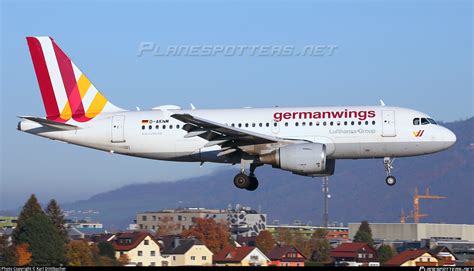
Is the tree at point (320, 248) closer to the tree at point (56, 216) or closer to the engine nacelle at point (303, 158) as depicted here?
the tree at point (56, 216)

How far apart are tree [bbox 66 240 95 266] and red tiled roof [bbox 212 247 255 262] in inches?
366

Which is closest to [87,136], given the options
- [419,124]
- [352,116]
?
[352,116]

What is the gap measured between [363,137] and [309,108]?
3.19 meters

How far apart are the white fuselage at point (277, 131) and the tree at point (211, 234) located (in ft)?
70.7

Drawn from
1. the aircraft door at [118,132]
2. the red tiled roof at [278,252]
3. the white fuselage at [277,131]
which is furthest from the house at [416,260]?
the aircraft door at [118,132]

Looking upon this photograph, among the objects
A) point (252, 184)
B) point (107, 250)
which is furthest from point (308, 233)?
point (252, 184)

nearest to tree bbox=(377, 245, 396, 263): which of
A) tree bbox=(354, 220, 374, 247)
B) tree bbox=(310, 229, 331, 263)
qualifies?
tree bbox=(310, 229, 331, 263)

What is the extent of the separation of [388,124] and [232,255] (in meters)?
21.0

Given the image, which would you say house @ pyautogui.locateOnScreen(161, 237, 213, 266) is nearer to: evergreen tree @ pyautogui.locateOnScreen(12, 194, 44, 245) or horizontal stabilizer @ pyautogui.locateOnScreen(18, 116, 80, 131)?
evergreen tree @ pyautogui.locateOnScreen(12, 194, 44, 245)

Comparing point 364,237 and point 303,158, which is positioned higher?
point 303,158

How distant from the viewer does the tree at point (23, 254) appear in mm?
57438

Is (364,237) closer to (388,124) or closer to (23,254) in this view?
(23,254)

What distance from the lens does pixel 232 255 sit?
6431 centimetres

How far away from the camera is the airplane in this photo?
46.8 m
